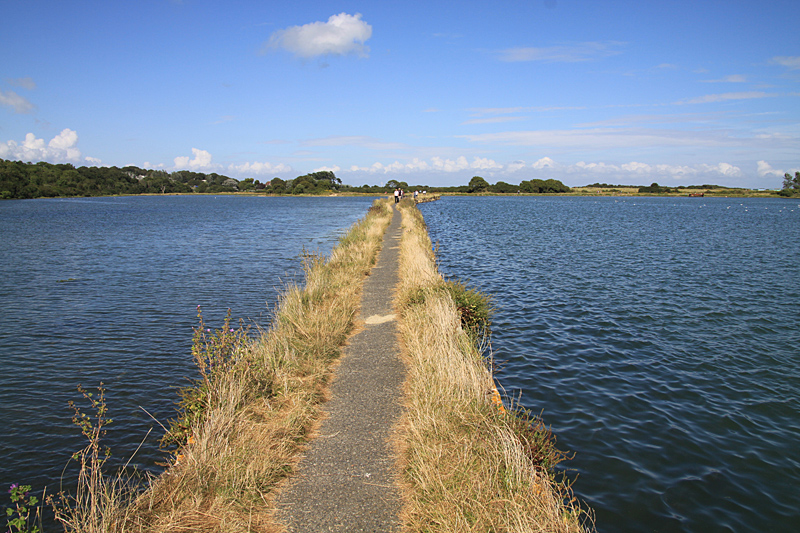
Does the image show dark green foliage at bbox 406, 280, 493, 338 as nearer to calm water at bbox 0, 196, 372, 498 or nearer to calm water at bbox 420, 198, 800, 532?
calm water at bbox 420, 198, 800, 532

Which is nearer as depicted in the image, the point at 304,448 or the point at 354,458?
the point at 354,458

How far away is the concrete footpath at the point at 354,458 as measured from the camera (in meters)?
4.13

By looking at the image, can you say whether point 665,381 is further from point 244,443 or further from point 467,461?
point 244,443

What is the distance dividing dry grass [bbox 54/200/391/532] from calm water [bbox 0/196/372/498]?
1.86 meters

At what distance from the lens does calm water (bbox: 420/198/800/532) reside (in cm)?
580

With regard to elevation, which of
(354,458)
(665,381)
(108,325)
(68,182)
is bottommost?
(665,381)

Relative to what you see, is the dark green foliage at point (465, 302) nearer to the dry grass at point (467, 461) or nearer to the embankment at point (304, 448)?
the embankment at point (304, 448)

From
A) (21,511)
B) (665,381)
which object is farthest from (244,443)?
(665,381)

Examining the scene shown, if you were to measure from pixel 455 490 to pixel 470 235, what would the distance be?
3178 cm

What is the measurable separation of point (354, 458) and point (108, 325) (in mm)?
10149

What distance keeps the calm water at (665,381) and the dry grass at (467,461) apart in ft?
3.51

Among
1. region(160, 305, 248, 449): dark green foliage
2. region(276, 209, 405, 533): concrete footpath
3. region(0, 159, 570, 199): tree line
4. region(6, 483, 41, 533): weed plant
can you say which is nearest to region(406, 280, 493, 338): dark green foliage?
region(276, 209, 405, 533): concrete footpath

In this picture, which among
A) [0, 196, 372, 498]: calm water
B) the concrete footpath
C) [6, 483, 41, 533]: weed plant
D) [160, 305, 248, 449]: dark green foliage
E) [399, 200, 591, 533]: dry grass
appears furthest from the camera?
[0, 196, 372, 498]: calm water

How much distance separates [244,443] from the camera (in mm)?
4805
